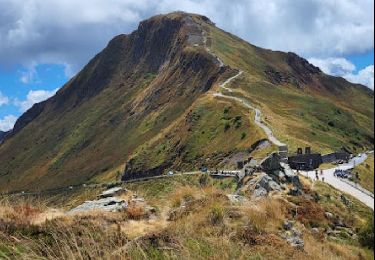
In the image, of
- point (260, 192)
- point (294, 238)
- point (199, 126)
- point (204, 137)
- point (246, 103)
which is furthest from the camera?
point (246, 103)

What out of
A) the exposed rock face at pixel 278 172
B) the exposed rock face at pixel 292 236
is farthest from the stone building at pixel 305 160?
the exposed rock face at pixel 292 236

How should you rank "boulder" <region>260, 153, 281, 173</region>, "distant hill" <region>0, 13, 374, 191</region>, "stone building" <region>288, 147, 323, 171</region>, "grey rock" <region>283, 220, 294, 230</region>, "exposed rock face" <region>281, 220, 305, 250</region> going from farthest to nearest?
"distant hill" <region>0, 13, 374, 191</region>
"stone building" <region>288, 147, 323, 171</region>
"boulder" <region>260, 153, 281, 173</region>
"grey rock" <region>283, 220, 294, 230</region>
"exposed rock face" <region>281, 220, 305, 250</region>

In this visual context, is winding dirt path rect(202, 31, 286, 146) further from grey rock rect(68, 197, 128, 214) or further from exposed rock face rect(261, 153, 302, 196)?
grey rock rect(68, 197, 128, 214)

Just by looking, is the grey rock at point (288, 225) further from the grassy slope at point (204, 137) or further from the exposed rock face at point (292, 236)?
the grassy slope at point (204, 137)

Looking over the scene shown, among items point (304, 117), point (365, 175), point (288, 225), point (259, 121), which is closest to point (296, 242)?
point (288, 225)

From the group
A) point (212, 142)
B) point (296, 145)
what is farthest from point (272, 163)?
point (212, 142)

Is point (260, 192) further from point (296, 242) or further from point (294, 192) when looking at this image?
point (296, 242)

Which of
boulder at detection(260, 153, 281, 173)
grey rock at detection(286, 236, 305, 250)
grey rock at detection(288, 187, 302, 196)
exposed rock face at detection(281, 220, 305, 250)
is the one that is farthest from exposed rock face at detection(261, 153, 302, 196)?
grey rock at detection(286, 236, 305, 250)

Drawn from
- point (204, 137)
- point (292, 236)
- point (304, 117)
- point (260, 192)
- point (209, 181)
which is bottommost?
point (292, 236)

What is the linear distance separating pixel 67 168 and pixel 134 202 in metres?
170

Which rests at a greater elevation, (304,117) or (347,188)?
(304,117)

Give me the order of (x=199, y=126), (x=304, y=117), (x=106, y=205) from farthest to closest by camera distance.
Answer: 1. (x=304, y=117)
2. (x=199, y=126)
3. (x=106, y=205)

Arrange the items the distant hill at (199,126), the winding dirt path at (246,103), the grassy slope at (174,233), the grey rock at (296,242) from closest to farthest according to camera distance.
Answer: the grassy slope at (174,233)
the grey rock at (296,242)
the winding dirt path at (246,103)
the distant hill at (199,126)

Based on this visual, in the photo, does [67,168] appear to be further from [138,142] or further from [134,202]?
[134,202]
